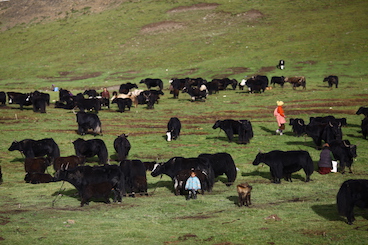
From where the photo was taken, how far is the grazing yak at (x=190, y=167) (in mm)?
18219

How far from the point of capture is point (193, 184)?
16.6 m

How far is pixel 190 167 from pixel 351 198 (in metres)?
6.44

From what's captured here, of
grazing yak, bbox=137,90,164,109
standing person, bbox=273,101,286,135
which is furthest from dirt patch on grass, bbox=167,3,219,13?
standing person, bbox=273,101,286,135

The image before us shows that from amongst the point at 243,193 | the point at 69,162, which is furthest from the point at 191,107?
the point at 243,193

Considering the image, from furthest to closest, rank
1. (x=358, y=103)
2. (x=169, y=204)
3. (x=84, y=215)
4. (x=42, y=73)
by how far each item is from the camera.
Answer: (x=42, y=73) → (x=358, y=103) → (x=169, y=204) → (x=84, y=215)

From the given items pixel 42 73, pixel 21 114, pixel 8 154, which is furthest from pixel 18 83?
pixel 8 154

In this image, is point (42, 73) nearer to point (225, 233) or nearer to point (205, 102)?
point (205, 102)

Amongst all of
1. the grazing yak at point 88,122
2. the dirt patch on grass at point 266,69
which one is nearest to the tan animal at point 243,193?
the grazing yak at point 88,122

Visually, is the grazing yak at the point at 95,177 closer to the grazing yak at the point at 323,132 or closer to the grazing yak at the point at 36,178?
the grazing yak at the point at 36,178

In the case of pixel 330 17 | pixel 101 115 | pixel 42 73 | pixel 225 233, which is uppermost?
pixel 330 17

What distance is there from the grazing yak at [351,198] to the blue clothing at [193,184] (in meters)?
4.68

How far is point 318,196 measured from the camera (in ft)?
56.7

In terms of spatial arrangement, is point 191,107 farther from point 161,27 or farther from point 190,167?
point 161,27

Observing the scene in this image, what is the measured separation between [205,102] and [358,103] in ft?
41.7
